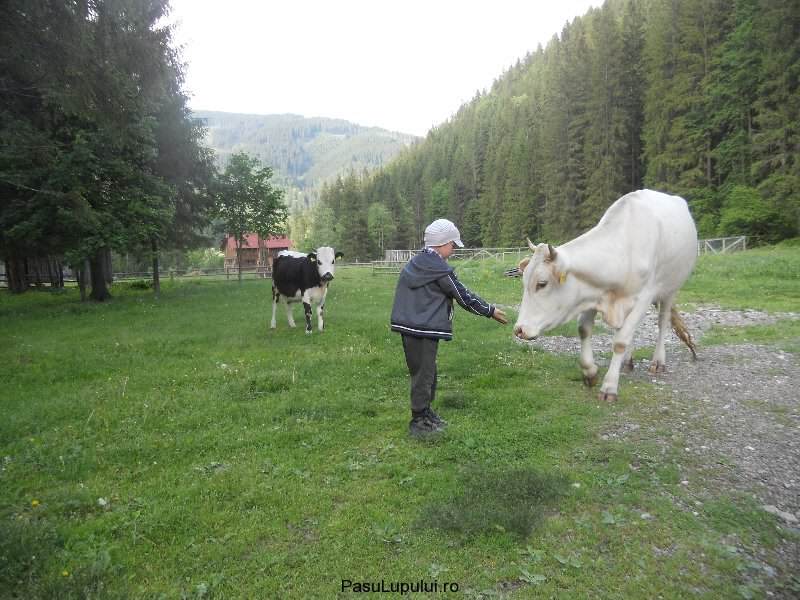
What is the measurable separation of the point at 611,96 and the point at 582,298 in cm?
5372

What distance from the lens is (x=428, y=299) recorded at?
5.61 metres

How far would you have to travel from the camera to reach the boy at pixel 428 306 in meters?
5.55

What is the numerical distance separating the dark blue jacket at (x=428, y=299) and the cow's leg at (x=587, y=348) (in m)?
2.39

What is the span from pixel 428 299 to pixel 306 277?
847 cm

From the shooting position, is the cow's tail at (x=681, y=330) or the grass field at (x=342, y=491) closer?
the grass field at (x=342, y=491)

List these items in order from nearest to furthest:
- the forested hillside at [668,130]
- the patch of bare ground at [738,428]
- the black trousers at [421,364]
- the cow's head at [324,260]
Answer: the patch of bare ground at [738,428], the black trousers at [421,364], the cow's head at [324,260], the forested hillside at [668,130]

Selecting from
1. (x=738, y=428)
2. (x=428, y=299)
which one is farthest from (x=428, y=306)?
(x=738, y=428)

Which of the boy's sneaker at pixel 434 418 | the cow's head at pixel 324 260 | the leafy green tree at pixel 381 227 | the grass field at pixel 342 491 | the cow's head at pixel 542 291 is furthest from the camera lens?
the leafy green tree at pixel 381 227

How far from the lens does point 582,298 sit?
695 cm

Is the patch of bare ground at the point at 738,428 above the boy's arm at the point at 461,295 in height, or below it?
below

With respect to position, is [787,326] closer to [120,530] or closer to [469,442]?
[469,442]

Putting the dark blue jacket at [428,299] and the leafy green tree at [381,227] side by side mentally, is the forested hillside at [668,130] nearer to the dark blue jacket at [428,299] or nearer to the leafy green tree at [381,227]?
the leafy green tree at [381,227]

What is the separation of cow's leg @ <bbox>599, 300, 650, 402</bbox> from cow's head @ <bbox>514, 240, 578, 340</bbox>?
45.2 inches

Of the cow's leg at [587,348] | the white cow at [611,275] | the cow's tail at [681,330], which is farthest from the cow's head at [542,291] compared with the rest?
the cow's tail at [681,330]
